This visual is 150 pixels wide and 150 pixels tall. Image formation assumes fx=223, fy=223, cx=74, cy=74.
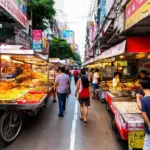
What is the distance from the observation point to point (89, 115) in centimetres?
990

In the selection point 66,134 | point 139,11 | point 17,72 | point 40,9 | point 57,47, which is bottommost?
point 66,134

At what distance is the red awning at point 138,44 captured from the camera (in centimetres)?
733

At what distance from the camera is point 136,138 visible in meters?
5.20

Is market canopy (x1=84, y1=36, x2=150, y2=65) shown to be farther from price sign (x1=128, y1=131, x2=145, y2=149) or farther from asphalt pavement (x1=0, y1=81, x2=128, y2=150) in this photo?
price sign (x1=128, y1=131, x2=145, y2=149)

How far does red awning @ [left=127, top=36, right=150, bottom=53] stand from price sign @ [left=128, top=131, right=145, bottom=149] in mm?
2974

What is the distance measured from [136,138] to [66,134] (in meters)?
2.51

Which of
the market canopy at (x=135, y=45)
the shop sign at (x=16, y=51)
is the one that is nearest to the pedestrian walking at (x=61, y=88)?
the shop sign at (x=16, y=51)

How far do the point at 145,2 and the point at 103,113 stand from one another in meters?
5.95

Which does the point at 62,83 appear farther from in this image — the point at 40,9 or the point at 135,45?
the point at 40,9

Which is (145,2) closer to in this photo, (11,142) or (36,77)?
(11,142)

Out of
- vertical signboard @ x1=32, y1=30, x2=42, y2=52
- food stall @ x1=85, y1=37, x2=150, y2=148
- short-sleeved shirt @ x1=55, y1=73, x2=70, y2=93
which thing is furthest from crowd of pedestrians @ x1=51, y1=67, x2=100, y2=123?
vertical signboard @ x1=32, y1=30, x2=42, y2=52

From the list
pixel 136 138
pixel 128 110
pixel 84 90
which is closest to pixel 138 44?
pixel 128 110

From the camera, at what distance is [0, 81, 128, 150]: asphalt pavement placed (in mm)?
5977

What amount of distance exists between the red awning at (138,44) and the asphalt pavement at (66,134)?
111 inches
